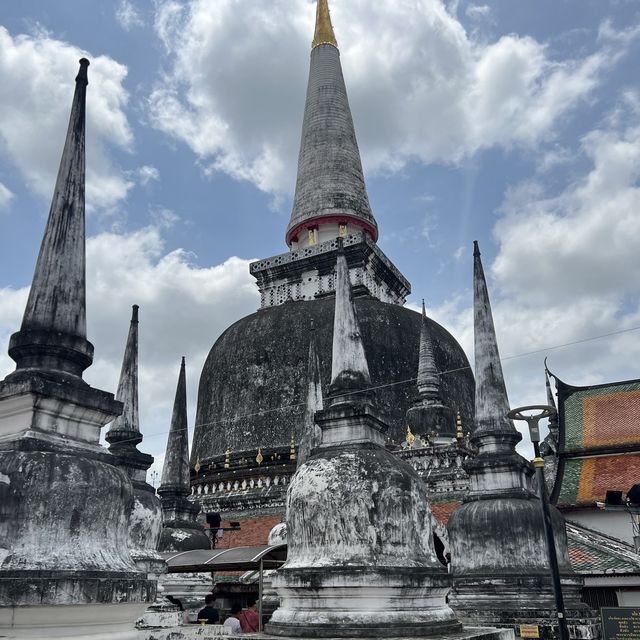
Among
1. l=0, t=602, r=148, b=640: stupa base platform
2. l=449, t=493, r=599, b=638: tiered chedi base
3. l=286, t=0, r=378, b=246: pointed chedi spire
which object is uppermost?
l=286, t=0, r=378, b=246: pointed chedi spire

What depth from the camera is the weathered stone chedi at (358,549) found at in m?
7.81

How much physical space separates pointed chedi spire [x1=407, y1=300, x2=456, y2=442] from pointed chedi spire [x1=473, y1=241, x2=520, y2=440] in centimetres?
824

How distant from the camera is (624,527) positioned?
58.1 ft

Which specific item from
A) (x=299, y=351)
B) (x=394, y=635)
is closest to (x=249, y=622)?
(x=394, y=635)

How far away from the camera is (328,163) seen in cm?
3488

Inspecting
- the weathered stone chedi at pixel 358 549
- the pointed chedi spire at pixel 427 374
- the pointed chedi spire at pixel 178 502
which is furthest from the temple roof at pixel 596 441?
the weathered stone chedi at pixel 358 549

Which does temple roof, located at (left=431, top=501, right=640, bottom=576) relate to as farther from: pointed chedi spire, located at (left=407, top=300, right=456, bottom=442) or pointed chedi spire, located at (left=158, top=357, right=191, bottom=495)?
pointed chedi spire, located at (left=158, top=357, right=191, bottom=495)

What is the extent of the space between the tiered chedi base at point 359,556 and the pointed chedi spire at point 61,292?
4108 mm

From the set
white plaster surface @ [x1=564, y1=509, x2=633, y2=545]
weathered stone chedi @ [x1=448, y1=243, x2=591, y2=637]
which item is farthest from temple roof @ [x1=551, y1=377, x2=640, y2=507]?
weathered stone chedi @ [x1=448, y1=243, x2=591, y2=637]

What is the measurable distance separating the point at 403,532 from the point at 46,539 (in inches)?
199

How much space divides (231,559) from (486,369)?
19.6ft

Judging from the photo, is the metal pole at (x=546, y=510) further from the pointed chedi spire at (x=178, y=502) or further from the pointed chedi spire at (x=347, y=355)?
the pointed chedi spire at (x=178, y=502)

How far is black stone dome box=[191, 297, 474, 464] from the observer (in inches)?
976

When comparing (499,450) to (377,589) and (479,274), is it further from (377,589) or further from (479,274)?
(377,589)
